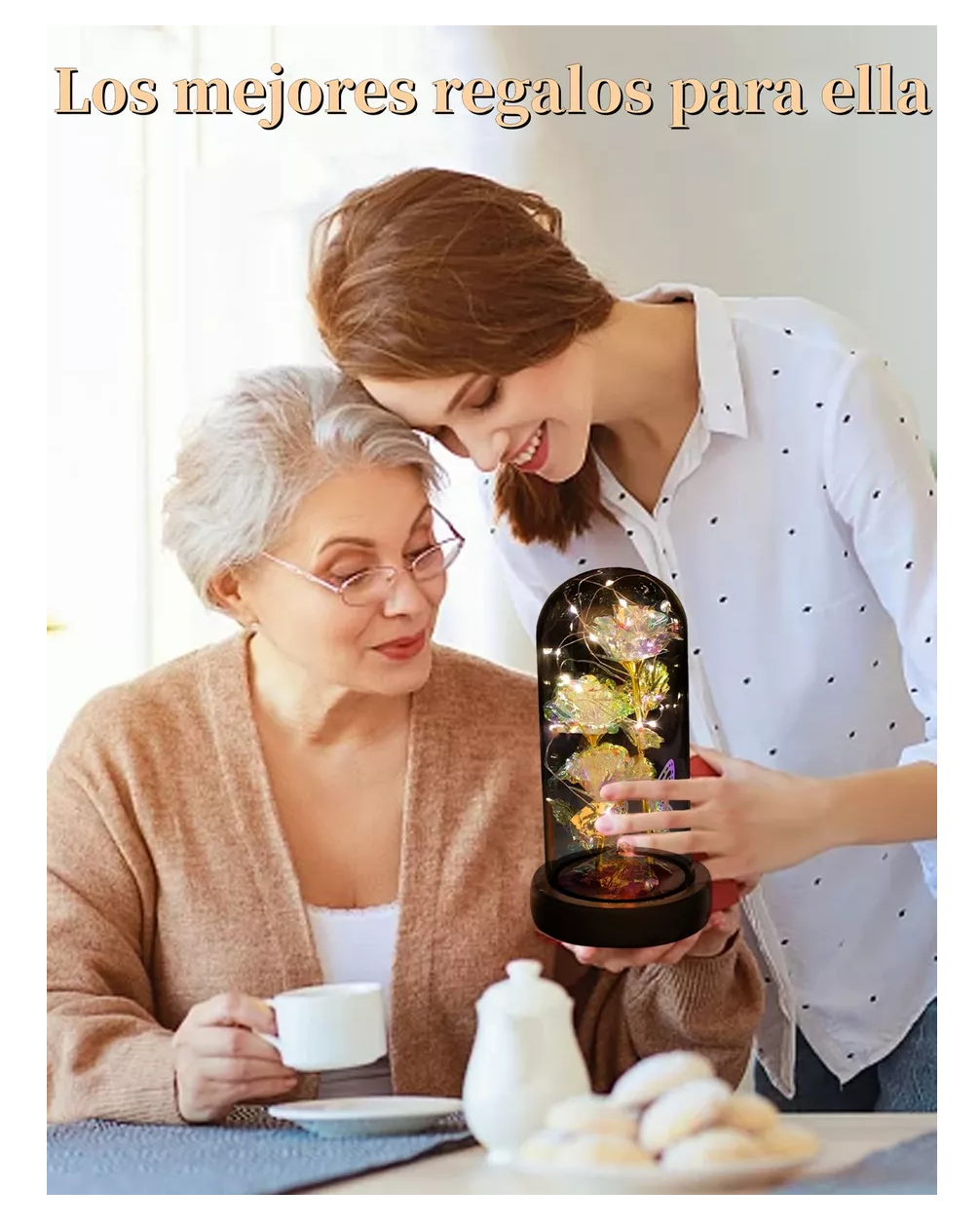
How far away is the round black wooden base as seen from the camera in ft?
5.10

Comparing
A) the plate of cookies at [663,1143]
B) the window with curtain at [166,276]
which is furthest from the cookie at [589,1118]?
the window with curtain at [166,276]

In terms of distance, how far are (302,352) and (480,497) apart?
9.0 inches

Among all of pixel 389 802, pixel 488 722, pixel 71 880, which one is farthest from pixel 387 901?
pixel 71 880

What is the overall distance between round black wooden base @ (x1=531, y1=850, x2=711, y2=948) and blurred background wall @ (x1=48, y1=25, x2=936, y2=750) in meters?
0.25

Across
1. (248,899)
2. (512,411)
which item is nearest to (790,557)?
(512,411)

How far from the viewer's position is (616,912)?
1.55 metres

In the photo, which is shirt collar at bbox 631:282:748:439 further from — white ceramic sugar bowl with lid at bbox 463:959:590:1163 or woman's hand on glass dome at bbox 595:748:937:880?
white ceramic sugar bowl with lid at bbox 463:959:590:1163

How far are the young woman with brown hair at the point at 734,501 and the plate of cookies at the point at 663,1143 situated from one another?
0.10 metres

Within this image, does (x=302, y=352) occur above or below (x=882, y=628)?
above

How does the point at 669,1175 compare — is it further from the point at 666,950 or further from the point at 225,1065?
the point at 225,1065

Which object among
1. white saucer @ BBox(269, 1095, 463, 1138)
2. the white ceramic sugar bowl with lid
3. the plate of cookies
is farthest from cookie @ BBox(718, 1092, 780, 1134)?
white saucer @ BBox(269, 1095, 463, 1138)

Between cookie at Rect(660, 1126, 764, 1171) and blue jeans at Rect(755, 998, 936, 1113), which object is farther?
blue jeans at Rect(755, 998, 936, 1113)

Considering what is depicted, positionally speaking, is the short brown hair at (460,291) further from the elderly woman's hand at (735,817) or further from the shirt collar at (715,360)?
the elderly woman's hand at (735,817)

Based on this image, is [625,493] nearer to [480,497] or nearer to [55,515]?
[480,497]
